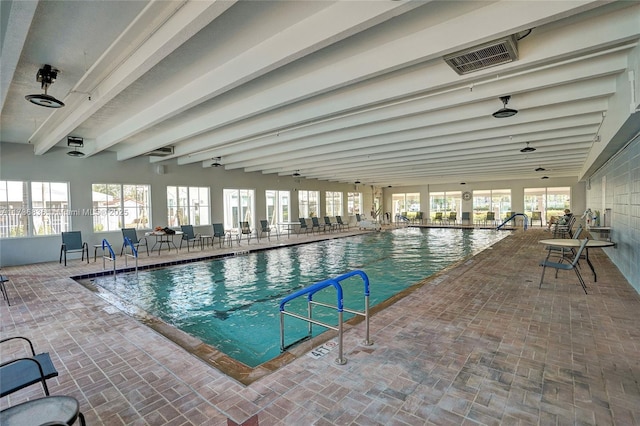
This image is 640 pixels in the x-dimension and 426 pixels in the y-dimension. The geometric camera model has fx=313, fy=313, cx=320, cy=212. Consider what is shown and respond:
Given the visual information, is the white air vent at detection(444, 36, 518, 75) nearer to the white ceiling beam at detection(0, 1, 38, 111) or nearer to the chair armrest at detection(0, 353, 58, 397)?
the white ceiling beam at detection(0, 1, 38, 111)

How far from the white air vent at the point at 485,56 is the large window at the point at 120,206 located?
930cm

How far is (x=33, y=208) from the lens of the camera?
7.65 metres

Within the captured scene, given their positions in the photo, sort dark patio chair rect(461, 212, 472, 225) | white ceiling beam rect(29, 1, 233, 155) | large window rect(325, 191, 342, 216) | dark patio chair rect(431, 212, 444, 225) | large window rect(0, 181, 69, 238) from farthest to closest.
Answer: dark patio chair rect(431, 212, 444, 225) → dark patio chair rect(461, 212, 472, 225) → large window rect(325, 191, 342, 216) → large window rect(0, 181, 69, 238) → white ceiling beam rect(29, 1, 233, 155)

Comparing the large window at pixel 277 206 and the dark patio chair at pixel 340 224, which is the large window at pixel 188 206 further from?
the dark patio chair at pixel 340 224

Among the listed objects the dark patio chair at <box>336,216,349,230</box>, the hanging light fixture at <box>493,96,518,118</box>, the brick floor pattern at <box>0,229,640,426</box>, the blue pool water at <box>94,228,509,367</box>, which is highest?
the hanging light fixture at <box>493,96,518,118</box>

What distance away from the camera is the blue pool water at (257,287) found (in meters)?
3.81

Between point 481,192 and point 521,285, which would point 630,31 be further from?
point 481,192

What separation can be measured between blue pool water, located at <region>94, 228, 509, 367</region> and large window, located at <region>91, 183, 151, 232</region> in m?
3.23

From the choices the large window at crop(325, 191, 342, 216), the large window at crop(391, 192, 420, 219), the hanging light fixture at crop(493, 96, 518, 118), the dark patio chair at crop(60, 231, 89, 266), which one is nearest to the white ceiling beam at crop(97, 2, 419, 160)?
the hanging light fixture at crop(493, 96, 518, 118)

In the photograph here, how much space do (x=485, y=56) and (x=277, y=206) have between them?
11.7 meters

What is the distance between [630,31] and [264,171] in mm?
11199

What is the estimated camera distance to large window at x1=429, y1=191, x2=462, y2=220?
63.3 feet

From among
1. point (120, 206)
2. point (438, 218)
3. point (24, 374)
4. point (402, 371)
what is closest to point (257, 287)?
point (402, 371)

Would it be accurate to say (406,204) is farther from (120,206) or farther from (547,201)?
(120,206)
